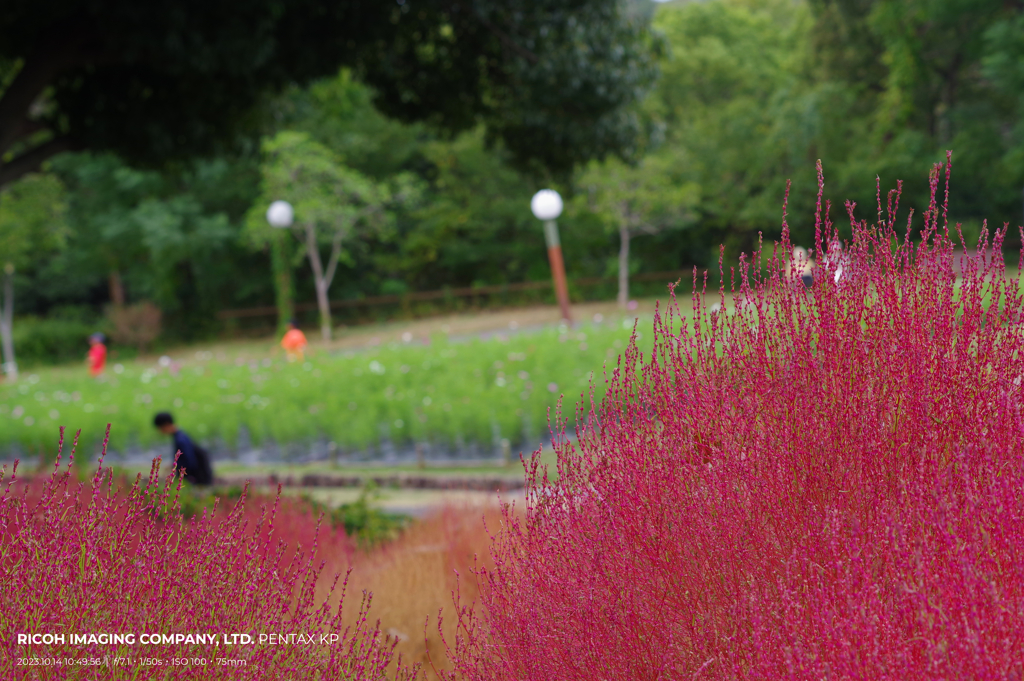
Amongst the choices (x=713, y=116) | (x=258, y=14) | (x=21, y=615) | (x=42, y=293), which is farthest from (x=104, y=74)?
(x=42, y=293)

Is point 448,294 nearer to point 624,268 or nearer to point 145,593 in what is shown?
point 624,268

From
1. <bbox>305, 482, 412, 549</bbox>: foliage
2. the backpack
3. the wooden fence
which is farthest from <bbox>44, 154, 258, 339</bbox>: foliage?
<bbox>305, 482, 412, 549</bbox>: foliage

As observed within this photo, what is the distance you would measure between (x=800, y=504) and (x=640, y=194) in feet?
76.4

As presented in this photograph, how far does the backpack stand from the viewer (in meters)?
6.44

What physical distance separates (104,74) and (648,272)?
2464 centimetres

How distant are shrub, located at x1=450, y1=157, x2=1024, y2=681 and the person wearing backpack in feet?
15.3

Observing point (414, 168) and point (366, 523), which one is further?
point (414, 168)

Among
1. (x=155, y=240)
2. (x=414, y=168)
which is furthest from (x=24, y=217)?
(x=414, y=168)

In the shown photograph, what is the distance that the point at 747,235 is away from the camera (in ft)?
92.5

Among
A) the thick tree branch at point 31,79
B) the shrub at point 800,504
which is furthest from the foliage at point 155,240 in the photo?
the shrub at point 800,504

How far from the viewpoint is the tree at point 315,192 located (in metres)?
22.8

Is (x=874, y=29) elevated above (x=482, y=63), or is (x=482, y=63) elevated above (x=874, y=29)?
(x=874, y=29)

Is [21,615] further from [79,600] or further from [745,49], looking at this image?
[745,49]

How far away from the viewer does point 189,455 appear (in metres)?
6.27
